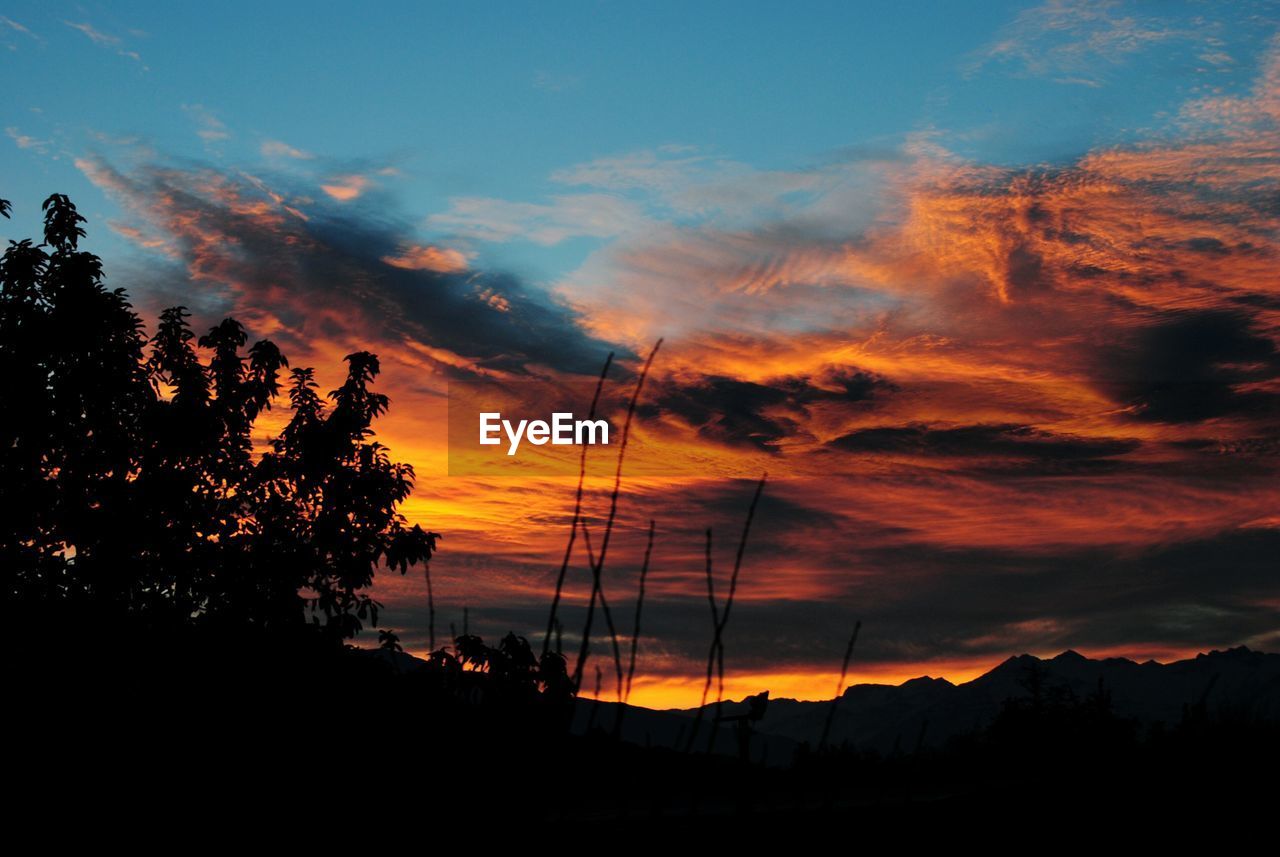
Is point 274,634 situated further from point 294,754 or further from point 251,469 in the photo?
point 251,469

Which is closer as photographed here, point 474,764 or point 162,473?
point 474,764

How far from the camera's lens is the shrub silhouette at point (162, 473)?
20.6 metres

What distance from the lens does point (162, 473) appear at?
21.4 metres

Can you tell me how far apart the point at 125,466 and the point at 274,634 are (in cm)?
989

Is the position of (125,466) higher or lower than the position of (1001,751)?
higher

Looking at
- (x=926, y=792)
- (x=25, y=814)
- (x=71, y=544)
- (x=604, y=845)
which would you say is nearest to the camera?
(x=604, y=845)

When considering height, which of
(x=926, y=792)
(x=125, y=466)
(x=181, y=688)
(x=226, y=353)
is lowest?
(x=926, y=792)

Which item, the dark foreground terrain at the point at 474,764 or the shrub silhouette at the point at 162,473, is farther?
the shrub silhouette at the point at 162,473

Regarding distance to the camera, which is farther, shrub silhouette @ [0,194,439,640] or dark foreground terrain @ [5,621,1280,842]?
shrub silhouette @ [0,194,439,640]

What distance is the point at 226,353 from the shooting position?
23203 mm

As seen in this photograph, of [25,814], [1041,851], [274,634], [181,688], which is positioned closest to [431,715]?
[181,688]

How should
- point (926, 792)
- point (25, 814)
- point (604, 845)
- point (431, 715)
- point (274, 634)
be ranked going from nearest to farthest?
point (604, 845) → point (25, 814) → point (431, 715) → point (926, 792) → point (274, 634)

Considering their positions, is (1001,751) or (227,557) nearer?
(1001,751)

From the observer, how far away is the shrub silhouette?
20.6 meters
